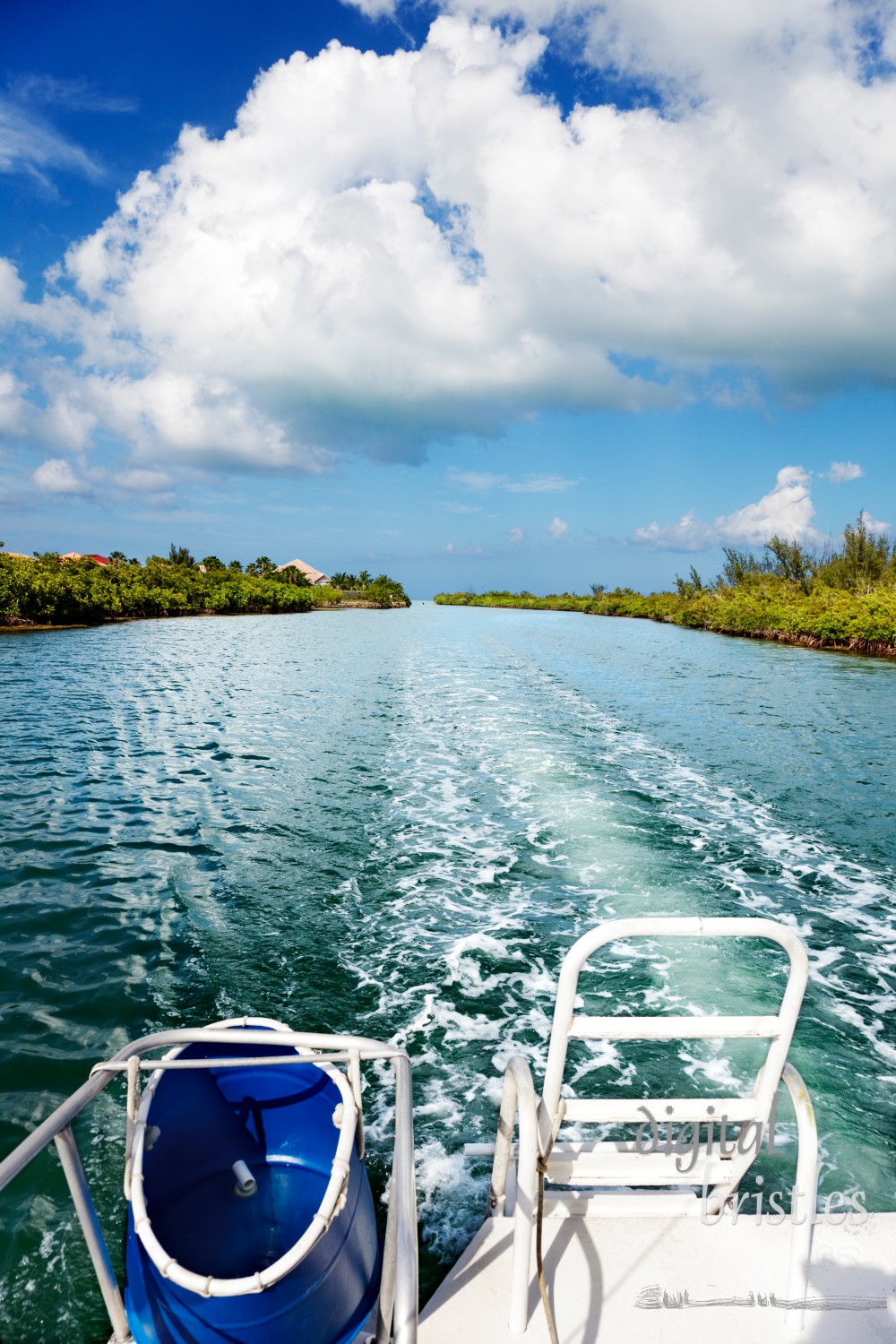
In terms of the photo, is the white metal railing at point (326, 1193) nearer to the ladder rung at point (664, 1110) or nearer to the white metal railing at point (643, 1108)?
the white metal railing at point (643, 1108)

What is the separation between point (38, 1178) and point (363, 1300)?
2105 millimetres

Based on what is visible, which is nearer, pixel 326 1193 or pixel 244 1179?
pixel 326 1193

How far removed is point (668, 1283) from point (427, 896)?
4.07 metres

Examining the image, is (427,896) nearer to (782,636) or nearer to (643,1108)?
(643,1108)

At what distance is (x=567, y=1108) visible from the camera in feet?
6.33

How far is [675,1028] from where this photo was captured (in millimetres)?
1873

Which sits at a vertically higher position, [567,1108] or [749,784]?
[567,1108]

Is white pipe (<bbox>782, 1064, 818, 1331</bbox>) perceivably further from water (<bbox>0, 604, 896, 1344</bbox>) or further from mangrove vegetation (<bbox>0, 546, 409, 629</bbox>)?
mangrove vegetation (<bbox>0, 546, 409, 629</bbox>)

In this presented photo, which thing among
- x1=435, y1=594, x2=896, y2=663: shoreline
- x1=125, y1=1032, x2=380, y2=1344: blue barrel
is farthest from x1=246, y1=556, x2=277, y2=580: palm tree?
x1=125, y1=1032, x2=380, y2=1344: blue barrel

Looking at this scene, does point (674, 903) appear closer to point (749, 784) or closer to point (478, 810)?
point (478, 810)

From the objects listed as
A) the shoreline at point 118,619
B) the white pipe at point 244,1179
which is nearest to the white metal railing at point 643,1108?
the white pipe at point 244,1179

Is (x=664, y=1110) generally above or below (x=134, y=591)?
below

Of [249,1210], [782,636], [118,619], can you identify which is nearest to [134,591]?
[118,619]

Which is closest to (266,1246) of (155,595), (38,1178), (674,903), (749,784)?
(38,1178)
